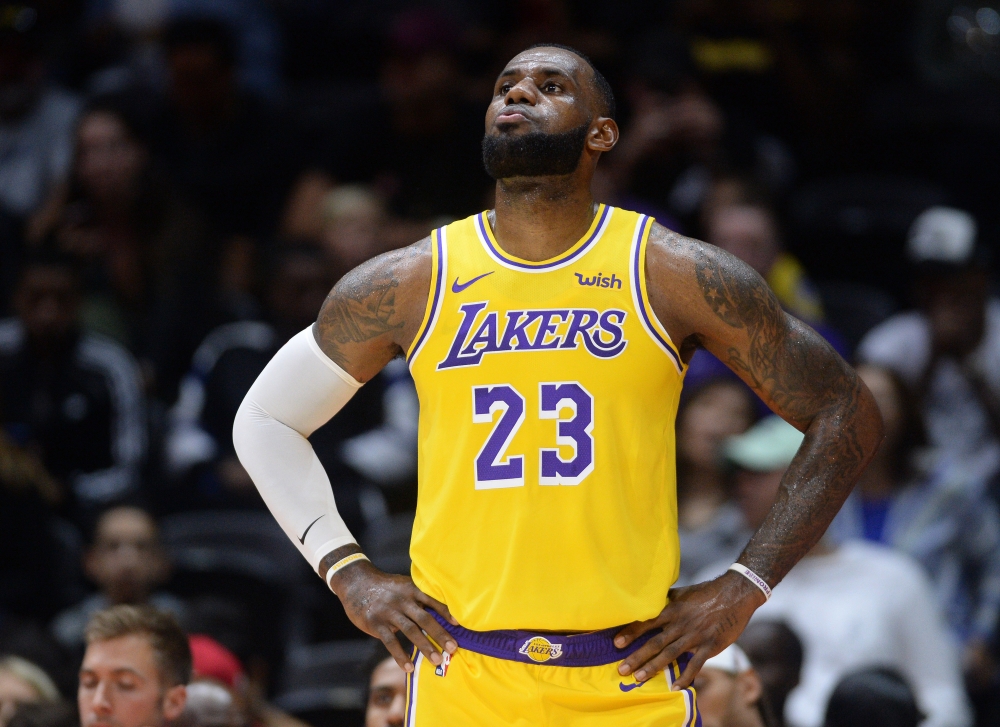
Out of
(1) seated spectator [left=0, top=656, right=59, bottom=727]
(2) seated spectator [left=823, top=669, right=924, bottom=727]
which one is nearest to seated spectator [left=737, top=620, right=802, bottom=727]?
(2) seated spectator [left=823, top=669, right=924, bottom=727]

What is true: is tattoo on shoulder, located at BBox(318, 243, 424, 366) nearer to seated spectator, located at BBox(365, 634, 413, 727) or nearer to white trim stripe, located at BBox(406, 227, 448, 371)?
white trim stripe, located at BBox(406, 227, 448, 371)

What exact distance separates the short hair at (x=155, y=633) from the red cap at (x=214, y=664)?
53cm

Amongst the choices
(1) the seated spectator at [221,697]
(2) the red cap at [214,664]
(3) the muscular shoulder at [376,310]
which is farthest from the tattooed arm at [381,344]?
(2) the red cap at [214,664]

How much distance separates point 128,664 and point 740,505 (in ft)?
9.56

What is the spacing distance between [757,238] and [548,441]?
3820 mm

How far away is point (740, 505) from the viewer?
6102mm

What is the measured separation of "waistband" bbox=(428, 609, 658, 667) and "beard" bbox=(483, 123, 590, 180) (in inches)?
45.0

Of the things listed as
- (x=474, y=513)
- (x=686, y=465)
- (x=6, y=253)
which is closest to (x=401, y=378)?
(x=686, y=465)

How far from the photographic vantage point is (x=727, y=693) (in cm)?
439

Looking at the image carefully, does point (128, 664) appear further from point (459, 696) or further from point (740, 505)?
point (740, 505)

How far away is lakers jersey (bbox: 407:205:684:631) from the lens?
326 cm

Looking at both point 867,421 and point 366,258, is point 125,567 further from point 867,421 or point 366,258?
point 867,421

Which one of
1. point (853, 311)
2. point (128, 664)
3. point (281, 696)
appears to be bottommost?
point (281, 696)

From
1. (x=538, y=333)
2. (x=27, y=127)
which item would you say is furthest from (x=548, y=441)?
(x=27, y=127)
